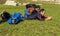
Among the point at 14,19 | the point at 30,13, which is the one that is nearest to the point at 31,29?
the point at 14,19

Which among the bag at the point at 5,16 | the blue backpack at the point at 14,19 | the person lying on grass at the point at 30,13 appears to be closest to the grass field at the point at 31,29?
the blue backpack at the point at 14,19

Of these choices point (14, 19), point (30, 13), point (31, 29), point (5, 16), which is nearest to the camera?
point (31, 29)

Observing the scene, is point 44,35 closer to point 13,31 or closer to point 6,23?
point 13,31

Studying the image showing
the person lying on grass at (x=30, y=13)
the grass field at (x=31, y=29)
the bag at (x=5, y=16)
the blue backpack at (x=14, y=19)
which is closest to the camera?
the grass field at (x=31, y=29)

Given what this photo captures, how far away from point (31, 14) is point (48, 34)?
1975 mm

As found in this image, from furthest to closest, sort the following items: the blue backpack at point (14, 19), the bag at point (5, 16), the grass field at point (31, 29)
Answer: the bag at point (5, 16) → the blue backpack at point (14, 19) → the grass field at point (31, 29)

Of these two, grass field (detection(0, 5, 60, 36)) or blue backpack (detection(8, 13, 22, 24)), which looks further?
blue backpack (detection(8, 13, 22, 24))

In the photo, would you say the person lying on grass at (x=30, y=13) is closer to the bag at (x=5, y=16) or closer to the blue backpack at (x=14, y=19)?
the blue backpack at (x=14, y=19)

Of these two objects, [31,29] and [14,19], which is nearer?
[31,29]

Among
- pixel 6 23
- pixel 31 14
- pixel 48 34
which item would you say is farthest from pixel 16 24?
pixel 48 34

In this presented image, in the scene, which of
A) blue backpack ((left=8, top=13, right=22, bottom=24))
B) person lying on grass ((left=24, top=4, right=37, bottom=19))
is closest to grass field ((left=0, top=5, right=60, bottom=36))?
blue backpack ((left=8, top=13, right=22, bottom=24))

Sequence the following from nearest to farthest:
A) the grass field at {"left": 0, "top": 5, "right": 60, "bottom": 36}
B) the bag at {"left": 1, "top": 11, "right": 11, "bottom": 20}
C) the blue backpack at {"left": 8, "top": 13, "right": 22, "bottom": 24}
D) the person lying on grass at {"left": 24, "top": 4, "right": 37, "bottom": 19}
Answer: the grass field at {"left": 0, "top": 5, "right": 60, "bottom": 36}
the blue backpack at {"left": 8, "top": 13, "right": 22, "bottom": 24}
the bag at {"left": 1, "top": 11, "right": 11, "bottom": 20}
the person lying on grass at {"left": 24, "top": 4, "right": 37, "bottom": 19}

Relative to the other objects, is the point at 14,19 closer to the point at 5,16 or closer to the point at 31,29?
the point at 5,16

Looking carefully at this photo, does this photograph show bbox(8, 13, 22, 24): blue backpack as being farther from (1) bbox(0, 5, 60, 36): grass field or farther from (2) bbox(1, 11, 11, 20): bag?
(2) bbox(1, 11, 11, 20): bag
